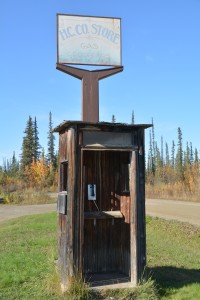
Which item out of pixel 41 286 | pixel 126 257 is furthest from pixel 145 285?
pixel 41 286

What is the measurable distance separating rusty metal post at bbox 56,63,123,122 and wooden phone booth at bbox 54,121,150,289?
590 mm

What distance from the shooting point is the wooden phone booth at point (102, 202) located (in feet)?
21.4

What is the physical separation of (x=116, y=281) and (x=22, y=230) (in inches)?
338

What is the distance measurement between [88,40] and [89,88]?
969 mm

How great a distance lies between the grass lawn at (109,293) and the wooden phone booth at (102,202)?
15.9 inches

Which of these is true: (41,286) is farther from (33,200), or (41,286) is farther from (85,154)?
(33,200)

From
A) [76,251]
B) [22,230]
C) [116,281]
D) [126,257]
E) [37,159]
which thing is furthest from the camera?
[37,159]

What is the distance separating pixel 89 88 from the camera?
7.48 metres

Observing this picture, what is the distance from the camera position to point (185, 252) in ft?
35.9

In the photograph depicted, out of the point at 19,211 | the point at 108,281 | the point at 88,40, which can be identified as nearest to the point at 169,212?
the point at 19,211

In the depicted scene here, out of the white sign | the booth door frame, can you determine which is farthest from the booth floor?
the white sign

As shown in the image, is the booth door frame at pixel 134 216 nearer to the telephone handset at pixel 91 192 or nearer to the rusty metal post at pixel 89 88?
the rusty metal post at pixel 89 88

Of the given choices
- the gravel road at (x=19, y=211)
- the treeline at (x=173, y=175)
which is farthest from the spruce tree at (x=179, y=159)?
the gravel road at (x=19, y=211)

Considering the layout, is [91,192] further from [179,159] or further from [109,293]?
[179,159]
